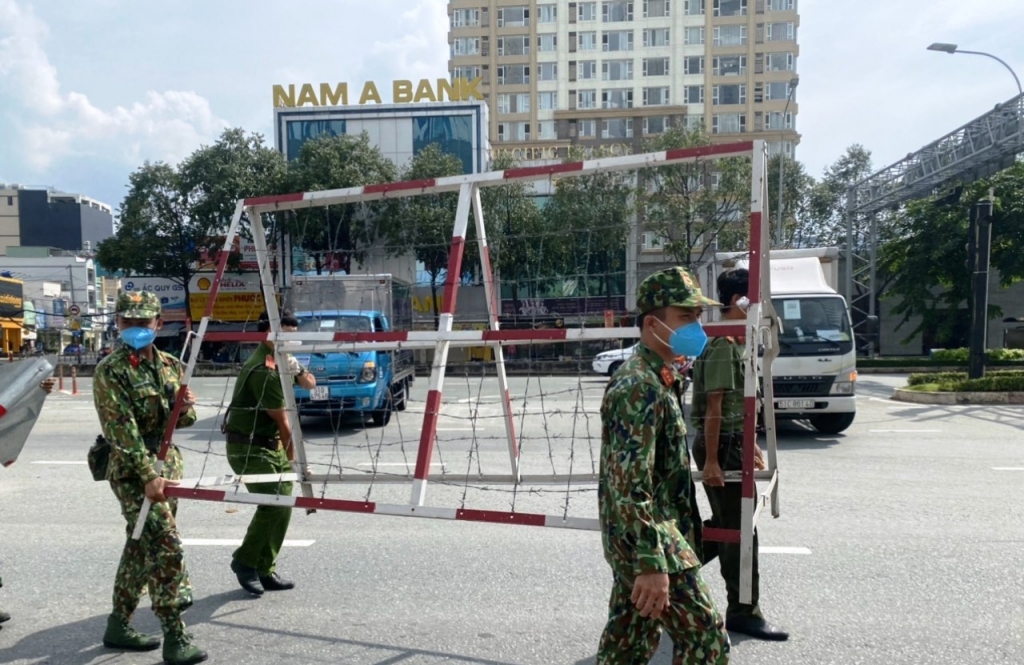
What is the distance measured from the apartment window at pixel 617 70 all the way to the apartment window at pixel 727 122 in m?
6.90

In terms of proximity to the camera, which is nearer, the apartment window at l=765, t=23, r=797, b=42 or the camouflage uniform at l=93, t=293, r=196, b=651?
the camouflage uniform at l=93, t=293, r=196, b=651

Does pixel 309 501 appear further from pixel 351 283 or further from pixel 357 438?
pixel 357 438

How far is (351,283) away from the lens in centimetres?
906

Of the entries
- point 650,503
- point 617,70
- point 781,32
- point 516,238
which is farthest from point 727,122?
point 650,503

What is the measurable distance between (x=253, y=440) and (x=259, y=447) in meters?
0.06

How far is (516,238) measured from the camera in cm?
512

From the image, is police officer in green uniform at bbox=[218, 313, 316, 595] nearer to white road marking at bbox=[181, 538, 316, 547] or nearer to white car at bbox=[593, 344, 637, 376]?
white road marking at bbox=[181, 538, 316, 547]

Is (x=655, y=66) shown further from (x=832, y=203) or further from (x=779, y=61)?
(x=832, y=203)

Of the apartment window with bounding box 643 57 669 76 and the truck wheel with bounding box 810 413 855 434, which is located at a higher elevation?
the apartment window with bounding box 643 57 669 76

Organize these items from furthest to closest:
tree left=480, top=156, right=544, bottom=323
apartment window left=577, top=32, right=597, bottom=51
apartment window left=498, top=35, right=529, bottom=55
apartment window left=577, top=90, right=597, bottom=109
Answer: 1. apartment window left=498, top=35, right=529, bottom=55
2. apartment window left=577, top=90, right=597, bottom=109
3. apartment window left=577, top=32, right=597, bottom=51
4. tree left=480, top=156, right=544, bottom=323

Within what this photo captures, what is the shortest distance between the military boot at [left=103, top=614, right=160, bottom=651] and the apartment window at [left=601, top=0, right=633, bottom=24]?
57.0 metres

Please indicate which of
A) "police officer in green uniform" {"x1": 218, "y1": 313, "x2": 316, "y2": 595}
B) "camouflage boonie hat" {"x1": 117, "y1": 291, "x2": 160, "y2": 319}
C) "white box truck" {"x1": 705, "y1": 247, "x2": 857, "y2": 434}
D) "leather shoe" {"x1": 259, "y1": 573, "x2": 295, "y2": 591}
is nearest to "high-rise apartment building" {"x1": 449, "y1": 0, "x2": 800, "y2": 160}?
"white box truck" {"x1": 705, "y1": 247, "x2": 857, "y2": 434}

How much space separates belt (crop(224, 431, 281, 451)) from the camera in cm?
458

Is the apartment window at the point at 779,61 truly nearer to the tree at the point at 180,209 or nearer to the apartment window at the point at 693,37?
the apartment window at the point at 693,37
